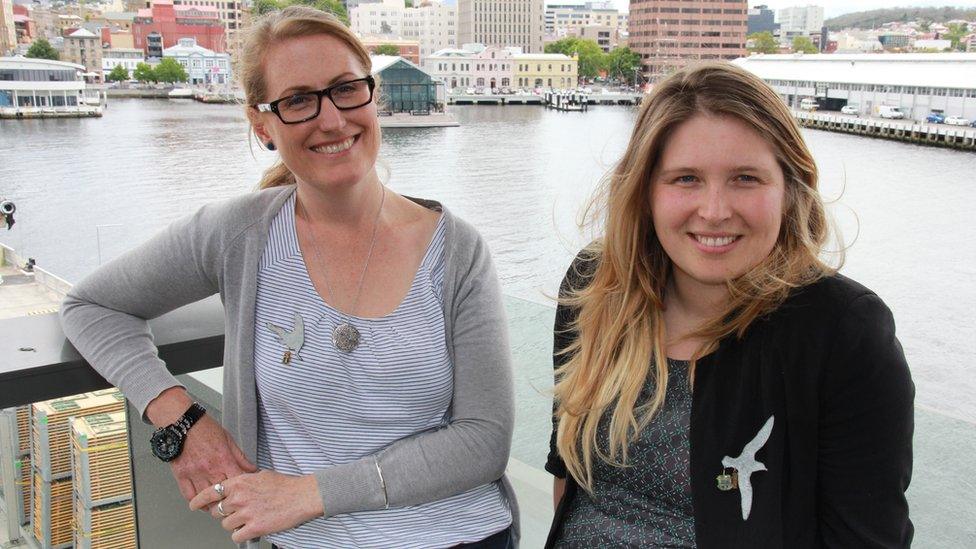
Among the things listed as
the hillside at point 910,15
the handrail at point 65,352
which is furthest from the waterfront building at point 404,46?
the handrail at point 65,352

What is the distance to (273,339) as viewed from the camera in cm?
93

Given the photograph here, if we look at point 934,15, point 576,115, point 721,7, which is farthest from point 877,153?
point 934,15

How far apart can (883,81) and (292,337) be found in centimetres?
2851

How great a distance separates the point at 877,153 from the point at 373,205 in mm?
23111

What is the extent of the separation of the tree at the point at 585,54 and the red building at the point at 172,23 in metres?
19.3

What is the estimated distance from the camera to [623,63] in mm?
40781

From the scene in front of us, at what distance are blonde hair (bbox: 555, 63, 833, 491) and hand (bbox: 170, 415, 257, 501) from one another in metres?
0.34


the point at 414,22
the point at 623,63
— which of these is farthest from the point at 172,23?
the point at 623,63

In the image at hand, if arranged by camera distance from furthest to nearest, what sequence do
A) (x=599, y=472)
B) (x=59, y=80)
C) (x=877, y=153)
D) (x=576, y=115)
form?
(x=576, y=115)
(x=59, y=80)
(x=877, y=153)
(x=599, y=472)

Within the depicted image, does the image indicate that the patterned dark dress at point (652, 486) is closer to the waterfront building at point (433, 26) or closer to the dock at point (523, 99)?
the dock at point (523, 99)

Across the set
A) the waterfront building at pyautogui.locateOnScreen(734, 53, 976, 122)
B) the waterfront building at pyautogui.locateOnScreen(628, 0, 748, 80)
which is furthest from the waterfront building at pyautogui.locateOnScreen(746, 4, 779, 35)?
the waterfront building at pyautogui.locateOnScreen(734, 53, 976, 122)

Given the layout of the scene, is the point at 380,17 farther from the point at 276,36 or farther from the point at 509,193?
the point at 276,36

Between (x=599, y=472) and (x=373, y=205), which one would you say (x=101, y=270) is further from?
(x=599, y=472)

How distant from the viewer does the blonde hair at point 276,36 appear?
3.05ft
